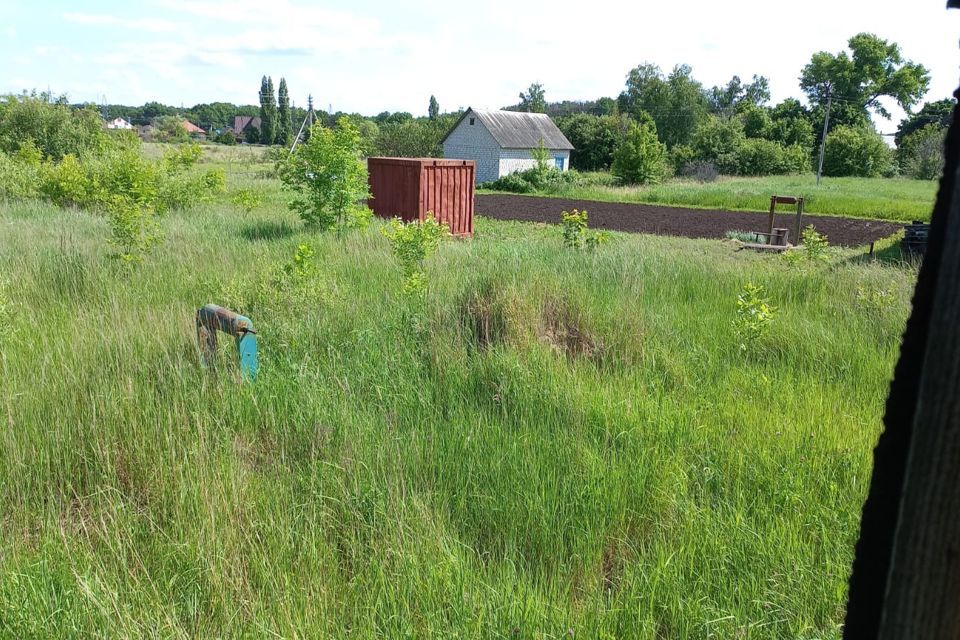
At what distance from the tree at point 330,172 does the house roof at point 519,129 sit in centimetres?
3713

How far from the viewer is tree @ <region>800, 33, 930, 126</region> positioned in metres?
87.2

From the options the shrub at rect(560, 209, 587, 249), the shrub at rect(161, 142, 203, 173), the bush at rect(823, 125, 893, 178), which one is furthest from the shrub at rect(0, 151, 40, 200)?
the bush at rect(823, 125, 893, 178)

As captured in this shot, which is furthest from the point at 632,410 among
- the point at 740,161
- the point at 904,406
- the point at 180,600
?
the point at 740,161

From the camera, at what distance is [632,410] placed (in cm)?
455

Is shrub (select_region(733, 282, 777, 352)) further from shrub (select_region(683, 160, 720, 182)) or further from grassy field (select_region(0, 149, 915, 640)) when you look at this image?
shrub (select_region(683, 160, 720, 182))

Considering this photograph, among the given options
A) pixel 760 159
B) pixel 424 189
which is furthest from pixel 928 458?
pixel 760 159

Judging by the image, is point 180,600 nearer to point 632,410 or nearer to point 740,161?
point 632,410

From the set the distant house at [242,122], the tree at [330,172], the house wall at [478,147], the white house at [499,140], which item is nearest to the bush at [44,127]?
the tree at [330,172]

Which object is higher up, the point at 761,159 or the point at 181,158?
the point at 761,159

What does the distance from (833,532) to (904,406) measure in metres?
2.93

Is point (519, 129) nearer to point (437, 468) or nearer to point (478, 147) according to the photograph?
point (478, 147)

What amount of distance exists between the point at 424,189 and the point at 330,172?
444 cm

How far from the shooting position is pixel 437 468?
3855mm

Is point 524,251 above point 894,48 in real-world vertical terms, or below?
below
